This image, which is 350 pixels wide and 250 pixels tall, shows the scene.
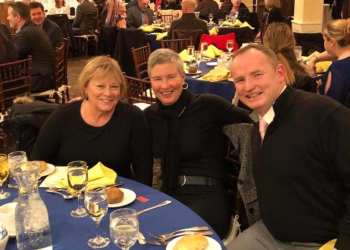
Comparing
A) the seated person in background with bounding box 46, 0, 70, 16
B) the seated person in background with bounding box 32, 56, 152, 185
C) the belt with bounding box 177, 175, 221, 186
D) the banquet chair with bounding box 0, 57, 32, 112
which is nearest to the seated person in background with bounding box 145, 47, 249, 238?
the belt with bounding box 177, 175, 221, 186

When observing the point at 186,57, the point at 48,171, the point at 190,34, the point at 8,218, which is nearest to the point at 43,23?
the point at 190,34

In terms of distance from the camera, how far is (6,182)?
84.9 inches

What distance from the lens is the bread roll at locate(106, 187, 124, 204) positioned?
6.39 feet

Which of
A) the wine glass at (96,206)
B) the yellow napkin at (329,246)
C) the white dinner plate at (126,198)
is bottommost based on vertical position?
the yellow napkin at (329,246)

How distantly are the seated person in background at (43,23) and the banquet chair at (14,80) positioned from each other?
167 centimetres

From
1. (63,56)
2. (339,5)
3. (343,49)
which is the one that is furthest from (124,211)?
(339,5)

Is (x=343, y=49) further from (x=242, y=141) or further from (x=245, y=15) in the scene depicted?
(x=245, y=15)

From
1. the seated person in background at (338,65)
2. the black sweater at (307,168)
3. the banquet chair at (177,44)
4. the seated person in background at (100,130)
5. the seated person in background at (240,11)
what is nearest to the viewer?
the black sweater at (307,168)

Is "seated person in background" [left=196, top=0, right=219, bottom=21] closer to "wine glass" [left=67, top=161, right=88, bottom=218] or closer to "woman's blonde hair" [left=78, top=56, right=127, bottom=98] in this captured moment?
"woman's blonde hair" [left=78, top=56, right=127, bottom=98]

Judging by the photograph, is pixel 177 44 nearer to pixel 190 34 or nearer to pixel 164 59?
pixel 190 34

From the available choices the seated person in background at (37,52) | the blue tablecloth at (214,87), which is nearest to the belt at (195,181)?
the blue tablecloth at (214,87)

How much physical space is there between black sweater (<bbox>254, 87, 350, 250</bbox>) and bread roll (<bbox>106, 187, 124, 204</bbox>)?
62cm

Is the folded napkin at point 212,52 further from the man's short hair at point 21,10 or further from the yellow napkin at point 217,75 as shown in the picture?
the man's short hair at point 21,10

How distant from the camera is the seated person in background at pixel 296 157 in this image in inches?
76.5
